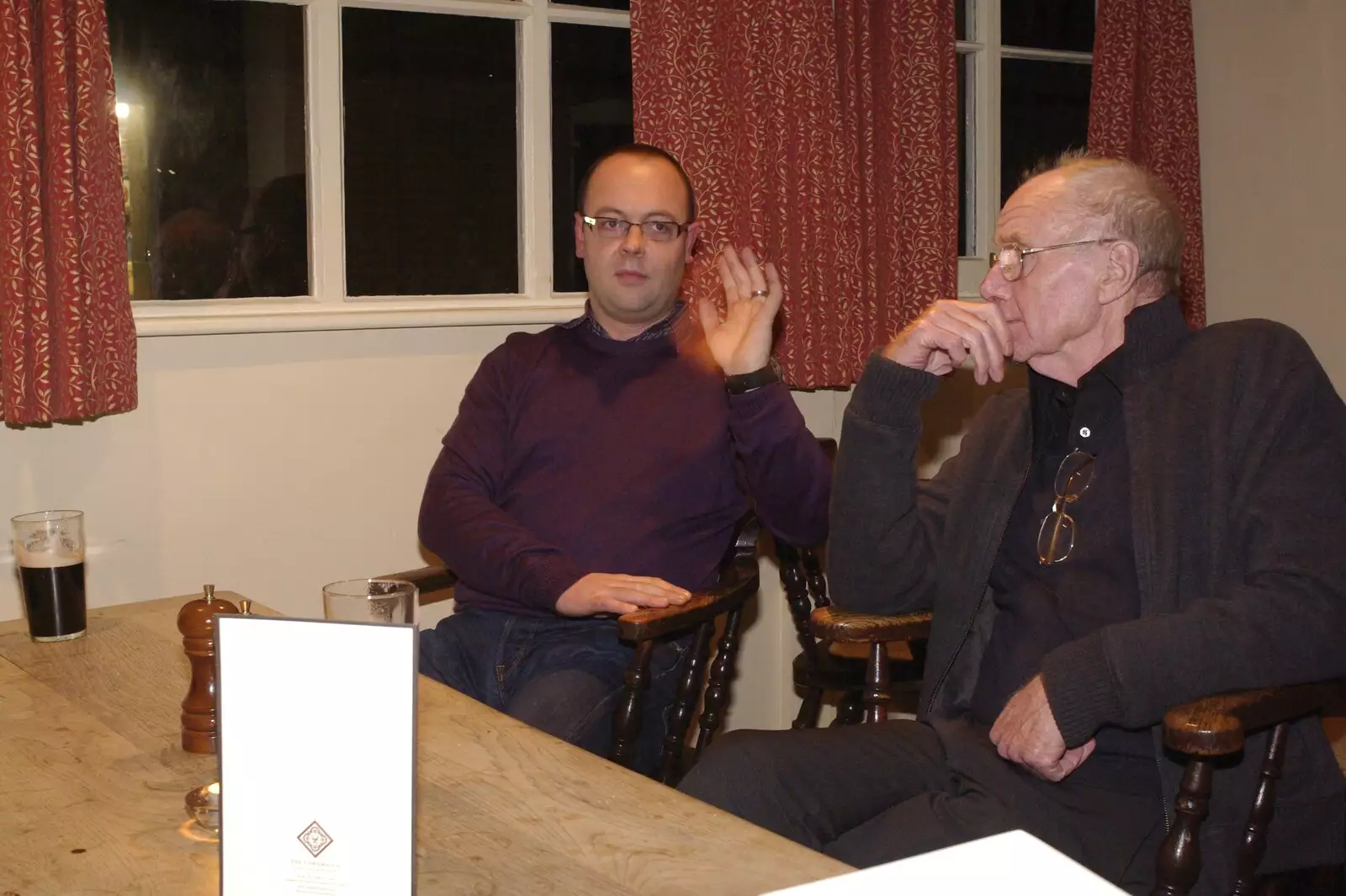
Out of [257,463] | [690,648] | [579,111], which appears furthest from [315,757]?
[579,111]

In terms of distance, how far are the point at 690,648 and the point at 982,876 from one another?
1476 mm

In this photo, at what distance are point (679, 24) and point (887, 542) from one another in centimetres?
146

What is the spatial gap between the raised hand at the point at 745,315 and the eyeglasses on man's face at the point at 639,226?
0.21m

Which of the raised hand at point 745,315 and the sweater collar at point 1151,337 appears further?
the raised hand at point 745,315

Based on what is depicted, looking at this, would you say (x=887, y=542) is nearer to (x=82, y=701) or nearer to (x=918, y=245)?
(x=82, y=701)

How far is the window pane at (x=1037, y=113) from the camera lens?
395 centimetres

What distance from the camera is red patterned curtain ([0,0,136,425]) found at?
2.35 metres

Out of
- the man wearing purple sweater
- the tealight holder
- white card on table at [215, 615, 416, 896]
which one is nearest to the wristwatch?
the man wearing purple sweater

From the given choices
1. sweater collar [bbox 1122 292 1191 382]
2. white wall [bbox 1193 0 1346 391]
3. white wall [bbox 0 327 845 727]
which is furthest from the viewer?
white wall [bbox 1193 0 1346 391]

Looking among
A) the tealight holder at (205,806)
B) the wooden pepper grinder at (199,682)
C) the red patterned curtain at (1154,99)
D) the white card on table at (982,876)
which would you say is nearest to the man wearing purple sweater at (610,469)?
the wooden pepper grinder at (199,682)

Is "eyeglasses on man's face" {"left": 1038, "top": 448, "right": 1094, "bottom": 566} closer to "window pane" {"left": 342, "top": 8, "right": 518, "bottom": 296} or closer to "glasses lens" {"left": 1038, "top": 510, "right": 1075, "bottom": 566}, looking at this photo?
"glasses lens" {"left": 1038, "top": 510, "right": 1075, "bottom": 566}

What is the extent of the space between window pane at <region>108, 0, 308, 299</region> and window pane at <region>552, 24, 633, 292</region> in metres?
0.61

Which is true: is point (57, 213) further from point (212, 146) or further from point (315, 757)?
point (315, 757)

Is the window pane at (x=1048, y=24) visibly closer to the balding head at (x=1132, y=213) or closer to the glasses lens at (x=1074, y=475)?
the balding head at (x=1132, y=213)
